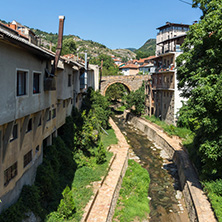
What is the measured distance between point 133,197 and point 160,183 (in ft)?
12.5

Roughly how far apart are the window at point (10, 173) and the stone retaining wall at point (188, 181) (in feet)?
28.5

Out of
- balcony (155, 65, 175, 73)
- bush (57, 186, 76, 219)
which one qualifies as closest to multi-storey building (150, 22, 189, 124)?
balcony (155, 65, 175, 73)

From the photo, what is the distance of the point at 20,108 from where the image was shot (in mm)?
8648

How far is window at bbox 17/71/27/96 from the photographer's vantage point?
875cm

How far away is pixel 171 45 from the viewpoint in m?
31.4

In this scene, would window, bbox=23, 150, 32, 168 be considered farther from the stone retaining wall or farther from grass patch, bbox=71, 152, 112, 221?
the stone retaining wall

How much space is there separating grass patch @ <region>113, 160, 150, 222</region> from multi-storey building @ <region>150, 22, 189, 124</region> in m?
13.8

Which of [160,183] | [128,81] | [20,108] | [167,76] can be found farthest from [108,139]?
[128,81]

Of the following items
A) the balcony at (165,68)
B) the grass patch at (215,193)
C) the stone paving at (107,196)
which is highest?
the balcony at (165,68)

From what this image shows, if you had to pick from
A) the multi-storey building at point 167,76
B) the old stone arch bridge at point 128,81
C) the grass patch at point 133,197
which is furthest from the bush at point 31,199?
the old stone arch bridge at point 128,81

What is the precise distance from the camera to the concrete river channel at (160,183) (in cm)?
1434

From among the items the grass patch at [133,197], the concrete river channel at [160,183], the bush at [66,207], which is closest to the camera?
the bush at [66,207]

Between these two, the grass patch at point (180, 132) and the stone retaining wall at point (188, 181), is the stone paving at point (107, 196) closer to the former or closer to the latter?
the stone retaining wall at point (188, 181)

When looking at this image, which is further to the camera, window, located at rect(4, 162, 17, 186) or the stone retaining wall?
the stone retaining wall
